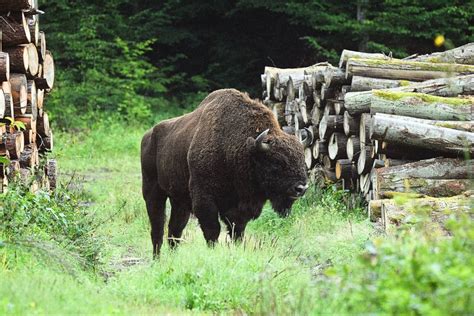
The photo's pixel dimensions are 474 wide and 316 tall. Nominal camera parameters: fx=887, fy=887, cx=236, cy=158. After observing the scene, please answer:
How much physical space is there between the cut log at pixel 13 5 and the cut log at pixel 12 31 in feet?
0.40

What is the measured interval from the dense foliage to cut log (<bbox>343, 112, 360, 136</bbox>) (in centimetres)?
1200

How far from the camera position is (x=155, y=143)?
11672mm

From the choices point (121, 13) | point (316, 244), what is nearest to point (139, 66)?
point (121, 13)

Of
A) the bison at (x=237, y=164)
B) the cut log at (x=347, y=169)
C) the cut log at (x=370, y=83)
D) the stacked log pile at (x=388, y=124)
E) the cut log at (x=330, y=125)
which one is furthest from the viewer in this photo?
the cut log at (x=330, y=125)

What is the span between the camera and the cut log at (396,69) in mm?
12727

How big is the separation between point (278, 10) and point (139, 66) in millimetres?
4792

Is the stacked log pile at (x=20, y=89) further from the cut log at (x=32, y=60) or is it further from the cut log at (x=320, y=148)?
the cut log at (x=320, y=148)

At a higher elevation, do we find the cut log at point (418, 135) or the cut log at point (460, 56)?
the cut log at point (460, 56)

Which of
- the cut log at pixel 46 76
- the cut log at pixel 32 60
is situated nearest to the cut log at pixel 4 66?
the cut log at pixel 32 60

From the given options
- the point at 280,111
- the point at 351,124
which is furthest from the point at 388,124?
the point at 280,111

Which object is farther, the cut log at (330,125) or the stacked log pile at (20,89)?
the cut log at (330,125)

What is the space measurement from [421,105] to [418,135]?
74 centimetres

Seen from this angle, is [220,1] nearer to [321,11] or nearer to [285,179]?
[321,11]

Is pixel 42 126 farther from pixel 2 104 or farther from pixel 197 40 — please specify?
pixel 197 40
